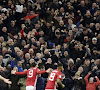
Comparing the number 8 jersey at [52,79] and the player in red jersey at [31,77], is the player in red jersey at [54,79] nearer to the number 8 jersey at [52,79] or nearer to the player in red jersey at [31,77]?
the number 8 jersey at [52,79]

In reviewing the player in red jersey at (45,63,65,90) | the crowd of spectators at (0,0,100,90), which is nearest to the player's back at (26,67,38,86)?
the crowd of spectators at (0,0,100,90)

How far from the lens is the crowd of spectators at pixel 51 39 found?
61.3 ft

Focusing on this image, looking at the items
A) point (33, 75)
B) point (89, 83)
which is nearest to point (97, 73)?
point (89, 83)

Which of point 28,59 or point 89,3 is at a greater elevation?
point 89,3

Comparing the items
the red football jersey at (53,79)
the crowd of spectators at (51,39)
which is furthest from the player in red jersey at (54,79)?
the crowd of spectators at (51,39)

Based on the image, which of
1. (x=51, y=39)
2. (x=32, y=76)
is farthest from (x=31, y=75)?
(x=51, y=39)

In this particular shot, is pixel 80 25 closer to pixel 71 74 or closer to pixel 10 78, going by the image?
pixel 71 74

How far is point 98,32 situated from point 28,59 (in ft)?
11.9

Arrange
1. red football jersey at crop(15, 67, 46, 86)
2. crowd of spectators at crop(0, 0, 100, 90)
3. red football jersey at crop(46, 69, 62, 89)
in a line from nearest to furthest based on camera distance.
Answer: red football jersey at crop(46, 69, 62, 89) → red football jersey at crop(15, 67, 46, 86) → crowd of spectators at crop(0, 0, 100, 90)

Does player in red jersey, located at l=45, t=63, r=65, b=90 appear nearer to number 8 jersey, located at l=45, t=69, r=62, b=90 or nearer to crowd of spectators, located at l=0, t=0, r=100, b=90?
number 8 jersey, located at l=45, t=69, r=62, b=90

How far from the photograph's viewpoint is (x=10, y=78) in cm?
1817

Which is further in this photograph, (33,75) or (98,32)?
(98,32)

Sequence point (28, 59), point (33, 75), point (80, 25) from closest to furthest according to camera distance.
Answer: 1. point (33, 75)
2. point (28, 59)
3. point (80, 25)

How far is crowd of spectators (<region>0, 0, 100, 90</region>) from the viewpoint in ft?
61.3
